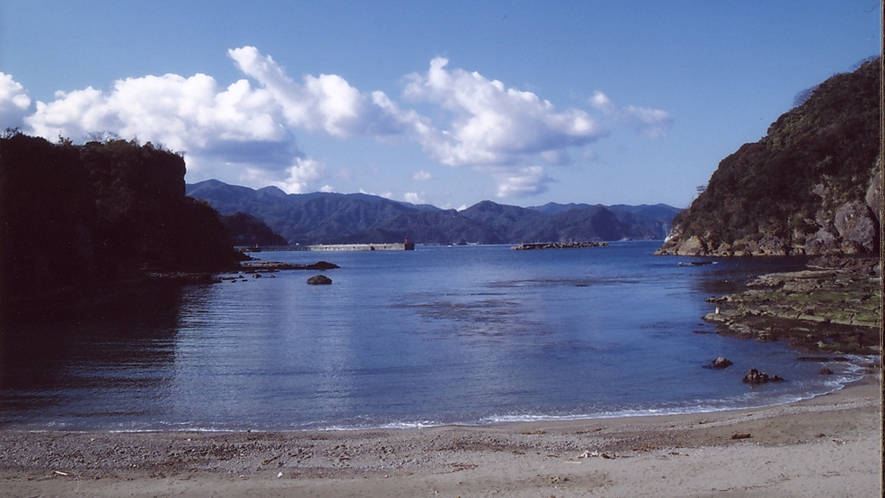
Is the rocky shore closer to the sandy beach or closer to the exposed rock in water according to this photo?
the exposed rock in water

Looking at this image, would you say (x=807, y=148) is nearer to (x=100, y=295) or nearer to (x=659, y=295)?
(x=659, y=295)

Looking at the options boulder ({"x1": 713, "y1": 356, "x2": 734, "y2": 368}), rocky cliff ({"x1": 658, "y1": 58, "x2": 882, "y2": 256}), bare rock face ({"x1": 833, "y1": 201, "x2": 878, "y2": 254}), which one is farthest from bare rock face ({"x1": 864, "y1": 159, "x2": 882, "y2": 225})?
boulder ({"x1": 713, "y1": 356, "x2": 734, "y2": 368})

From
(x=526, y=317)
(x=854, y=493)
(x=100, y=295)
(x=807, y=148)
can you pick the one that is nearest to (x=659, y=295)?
(x=526, y=317)

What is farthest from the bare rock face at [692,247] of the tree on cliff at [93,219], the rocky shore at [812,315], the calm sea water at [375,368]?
the calm sea water at [375,368]

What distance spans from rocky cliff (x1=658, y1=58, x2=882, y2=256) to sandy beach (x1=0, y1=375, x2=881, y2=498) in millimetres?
88390

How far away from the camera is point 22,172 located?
45.4 m

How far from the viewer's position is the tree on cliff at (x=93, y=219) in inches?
1710

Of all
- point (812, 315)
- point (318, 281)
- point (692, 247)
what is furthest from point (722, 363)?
point (692, 247)

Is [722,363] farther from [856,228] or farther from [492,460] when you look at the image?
[856,228]

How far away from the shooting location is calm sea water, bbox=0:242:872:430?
16.3 metres

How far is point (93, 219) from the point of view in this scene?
62.7m

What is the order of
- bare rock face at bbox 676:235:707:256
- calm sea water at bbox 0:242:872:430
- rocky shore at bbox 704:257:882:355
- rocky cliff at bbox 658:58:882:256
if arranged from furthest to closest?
bare rock face at bbox 676:235:707:256 < rocky cliff at bbox 658:58:882:256 < rocky shore at bbox 704:257:882:355 < calm sea water at bbox 0:242:872:430

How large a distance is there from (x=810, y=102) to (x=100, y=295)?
13301 cm

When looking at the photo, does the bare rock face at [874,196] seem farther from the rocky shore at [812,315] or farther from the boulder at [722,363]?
the boulder at [722,363]
